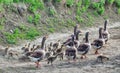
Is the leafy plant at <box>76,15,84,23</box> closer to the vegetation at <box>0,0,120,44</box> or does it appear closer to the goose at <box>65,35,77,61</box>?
the vegetation at <box>0,0,120,44</box>

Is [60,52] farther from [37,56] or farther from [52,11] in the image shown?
[52,11]

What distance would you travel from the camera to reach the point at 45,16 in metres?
28.7

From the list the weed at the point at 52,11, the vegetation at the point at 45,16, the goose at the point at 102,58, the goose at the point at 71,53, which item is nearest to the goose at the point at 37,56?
the goose at the point at 71,53

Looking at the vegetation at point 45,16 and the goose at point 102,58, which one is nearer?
the goose at point 102,58

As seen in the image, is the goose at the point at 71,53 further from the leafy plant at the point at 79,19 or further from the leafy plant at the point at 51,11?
the leafy plant at the point at 79,19

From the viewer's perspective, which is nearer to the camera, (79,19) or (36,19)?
(36,19)

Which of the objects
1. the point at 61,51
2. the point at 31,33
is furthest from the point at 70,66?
the point at 31,33

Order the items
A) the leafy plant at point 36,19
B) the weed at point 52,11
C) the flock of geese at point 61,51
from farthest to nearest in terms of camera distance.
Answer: the weed at point 52,11, the leafy plant at point 36,19, the flock of geese at point 61,51

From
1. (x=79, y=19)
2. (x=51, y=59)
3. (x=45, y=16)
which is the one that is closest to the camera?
(x=51, y=59)

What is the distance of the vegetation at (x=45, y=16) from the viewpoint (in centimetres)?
2585

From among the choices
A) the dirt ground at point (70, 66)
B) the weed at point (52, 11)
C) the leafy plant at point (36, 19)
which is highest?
the weed at point (52, 11)

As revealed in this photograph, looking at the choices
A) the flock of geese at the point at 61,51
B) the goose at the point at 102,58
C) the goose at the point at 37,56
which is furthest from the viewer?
the goose at the point at 102,58

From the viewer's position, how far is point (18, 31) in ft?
84.2

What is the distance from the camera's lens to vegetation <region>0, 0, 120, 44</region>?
25852 mm
